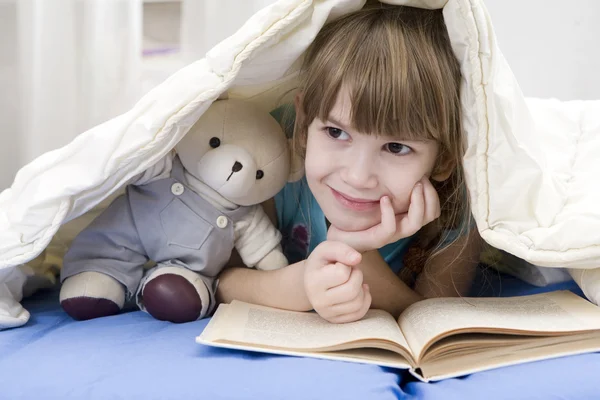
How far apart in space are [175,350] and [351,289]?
0.22m

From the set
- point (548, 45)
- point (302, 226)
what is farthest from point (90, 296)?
point (548, 45)

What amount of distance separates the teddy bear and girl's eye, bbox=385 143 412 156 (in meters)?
0.18

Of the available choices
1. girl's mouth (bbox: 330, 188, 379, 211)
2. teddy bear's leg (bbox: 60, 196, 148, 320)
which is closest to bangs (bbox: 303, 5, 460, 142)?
girl's mouth (bbox: 330, 188, 379, 211)

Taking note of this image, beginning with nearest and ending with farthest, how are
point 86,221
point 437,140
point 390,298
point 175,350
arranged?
point 175,350 → point 437,140 → point 390,298 → point 86,221

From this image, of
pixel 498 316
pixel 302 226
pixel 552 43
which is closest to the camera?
pixel 498 316

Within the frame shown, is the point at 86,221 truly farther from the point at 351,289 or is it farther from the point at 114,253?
the point at 351,289

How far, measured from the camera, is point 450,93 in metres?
0.80

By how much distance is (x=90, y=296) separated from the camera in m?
0.85

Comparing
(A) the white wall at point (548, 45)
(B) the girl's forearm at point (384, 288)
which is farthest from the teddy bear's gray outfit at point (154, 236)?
(A) the white wall at point (548, 45)

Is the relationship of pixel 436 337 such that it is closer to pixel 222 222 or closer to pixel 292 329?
pixel 292 329

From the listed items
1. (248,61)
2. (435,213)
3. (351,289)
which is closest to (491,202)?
(435,213)

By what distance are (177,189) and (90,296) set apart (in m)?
0.19

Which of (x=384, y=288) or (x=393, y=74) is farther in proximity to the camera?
(x=384, y=288)

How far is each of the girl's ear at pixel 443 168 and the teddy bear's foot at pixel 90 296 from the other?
0.48m
